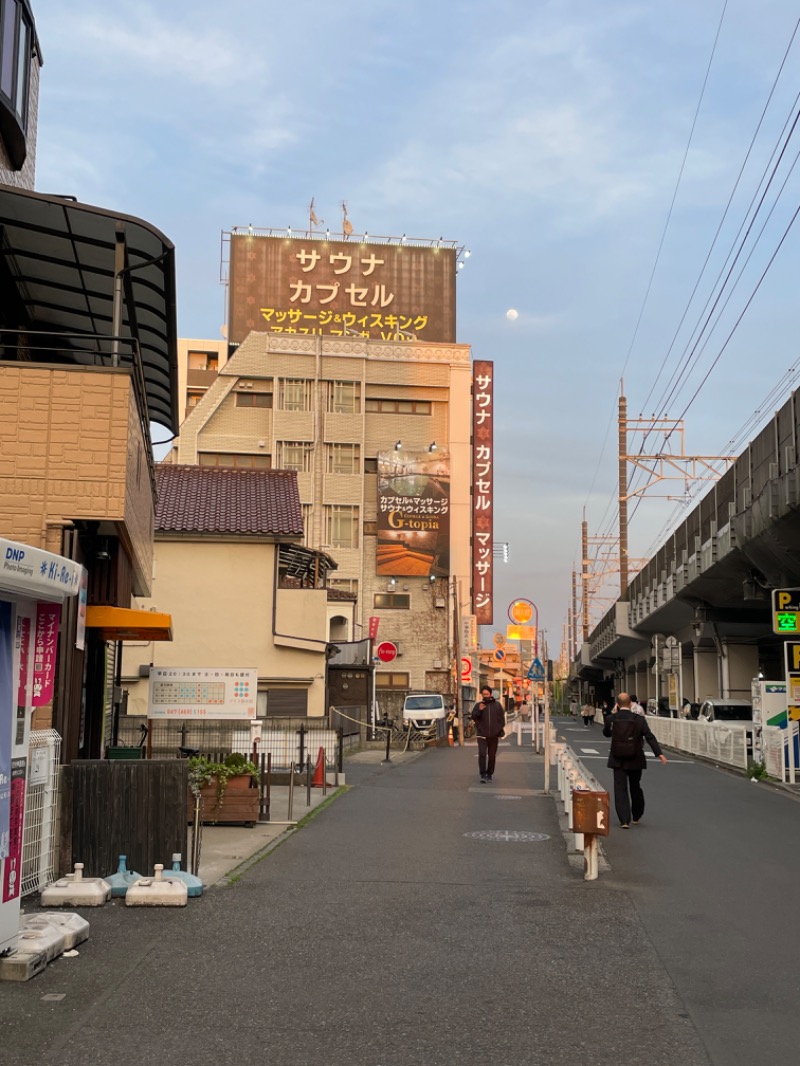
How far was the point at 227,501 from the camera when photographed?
31.2 meters

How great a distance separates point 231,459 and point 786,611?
43731 mm

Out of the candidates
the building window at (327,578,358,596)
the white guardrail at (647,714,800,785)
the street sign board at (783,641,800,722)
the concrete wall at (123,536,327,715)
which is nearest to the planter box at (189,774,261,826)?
the white guardrail at (647,714,800,785)

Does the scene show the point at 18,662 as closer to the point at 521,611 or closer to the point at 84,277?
the point at 84,277

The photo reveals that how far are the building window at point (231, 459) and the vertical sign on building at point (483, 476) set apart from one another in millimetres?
12168

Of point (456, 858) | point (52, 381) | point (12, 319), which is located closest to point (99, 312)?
point (12, 319)

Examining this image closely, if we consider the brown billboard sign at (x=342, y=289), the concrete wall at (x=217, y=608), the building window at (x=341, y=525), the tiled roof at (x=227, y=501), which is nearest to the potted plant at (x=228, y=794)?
the tiled roof at (x=227, y=501)

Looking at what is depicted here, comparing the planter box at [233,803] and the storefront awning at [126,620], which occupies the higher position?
the storefront awning at [126,620]

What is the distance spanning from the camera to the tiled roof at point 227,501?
2953 cm

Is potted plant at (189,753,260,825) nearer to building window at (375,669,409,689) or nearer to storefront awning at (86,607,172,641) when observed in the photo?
storefront awning at (86,607,172,641)

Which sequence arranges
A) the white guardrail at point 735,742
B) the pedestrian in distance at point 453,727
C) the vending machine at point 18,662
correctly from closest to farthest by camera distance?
1. the vending machine at point 18,662
2. the white guardrail at point 735,742
3. the pedestrian in distance at point 453,727

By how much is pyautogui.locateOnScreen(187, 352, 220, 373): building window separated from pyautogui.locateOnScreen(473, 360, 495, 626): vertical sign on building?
25644 mm

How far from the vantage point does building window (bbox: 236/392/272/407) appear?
2434 inches

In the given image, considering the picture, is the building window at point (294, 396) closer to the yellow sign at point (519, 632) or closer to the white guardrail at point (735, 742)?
the white guardrail at point (735, 742)

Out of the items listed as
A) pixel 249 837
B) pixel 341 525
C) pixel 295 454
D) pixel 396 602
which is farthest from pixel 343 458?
pixel 249 837
